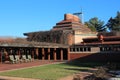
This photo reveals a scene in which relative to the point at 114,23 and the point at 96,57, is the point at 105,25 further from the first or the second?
the point at 96,57

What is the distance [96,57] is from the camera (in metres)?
41.2

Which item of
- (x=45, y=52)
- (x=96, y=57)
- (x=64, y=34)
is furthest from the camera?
(x=64, y=34)

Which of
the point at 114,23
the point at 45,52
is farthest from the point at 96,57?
the point at 114,23

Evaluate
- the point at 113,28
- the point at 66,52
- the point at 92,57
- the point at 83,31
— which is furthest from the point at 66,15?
the point at 113,28

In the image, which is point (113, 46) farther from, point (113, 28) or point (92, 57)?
point (113, 28)

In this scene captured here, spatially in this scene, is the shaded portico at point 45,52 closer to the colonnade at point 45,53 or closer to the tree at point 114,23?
the colonnade at point 45,53

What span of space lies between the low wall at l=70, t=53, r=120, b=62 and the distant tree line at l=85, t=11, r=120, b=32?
1502 inches

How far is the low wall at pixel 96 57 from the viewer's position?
3944cm

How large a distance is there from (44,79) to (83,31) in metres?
35.9

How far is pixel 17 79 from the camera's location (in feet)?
56.6

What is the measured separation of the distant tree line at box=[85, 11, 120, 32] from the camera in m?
82.8

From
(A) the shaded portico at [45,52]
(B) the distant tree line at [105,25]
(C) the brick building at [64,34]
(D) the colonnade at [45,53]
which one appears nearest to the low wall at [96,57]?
(D) the colonnade at [45,53]

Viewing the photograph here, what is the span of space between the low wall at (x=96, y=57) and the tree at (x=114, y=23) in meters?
42.1

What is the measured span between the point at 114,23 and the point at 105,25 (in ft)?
16.4
